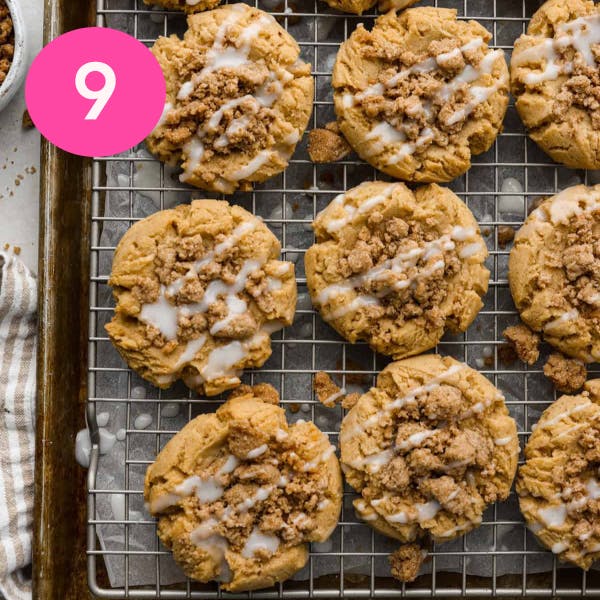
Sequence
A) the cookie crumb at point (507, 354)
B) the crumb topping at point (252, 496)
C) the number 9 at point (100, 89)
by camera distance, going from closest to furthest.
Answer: the crumb topping at point (252, 496) → the number 9 at point (100, 89) → the cookie crumb at point (507, 354)

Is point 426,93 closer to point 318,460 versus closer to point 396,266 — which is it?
point 396,266

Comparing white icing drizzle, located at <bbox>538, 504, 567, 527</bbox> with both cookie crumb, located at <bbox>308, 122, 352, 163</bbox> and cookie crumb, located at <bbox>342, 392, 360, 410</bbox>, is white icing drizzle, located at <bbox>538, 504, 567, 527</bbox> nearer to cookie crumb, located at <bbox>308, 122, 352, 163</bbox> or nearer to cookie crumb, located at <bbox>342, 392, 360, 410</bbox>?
cookie crumb, located at <bbox>342, 392, 360, 410</bbox>

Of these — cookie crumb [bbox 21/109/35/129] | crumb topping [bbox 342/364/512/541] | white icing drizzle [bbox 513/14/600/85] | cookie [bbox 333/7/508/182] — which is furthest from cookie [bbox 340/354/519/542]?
cookie crumb [bbox 21/109/35/129]

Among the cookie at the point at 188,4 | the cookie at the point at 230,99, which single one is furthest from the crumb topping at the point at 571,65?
the cookie at the point at 188,4

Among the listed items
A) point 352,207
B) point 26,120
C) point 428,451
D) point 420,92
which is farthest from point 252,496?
point 26,120

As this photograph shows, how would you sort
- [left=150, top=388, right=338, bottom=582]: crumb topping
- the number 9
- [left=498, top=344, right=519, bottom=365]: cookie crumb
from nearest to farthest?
1. [left=150, top=388, right=338, bottom=582]: crumb topping
2. the number 9
3. [left=498, top=344, right=519, bottom=365]: cookie crumb

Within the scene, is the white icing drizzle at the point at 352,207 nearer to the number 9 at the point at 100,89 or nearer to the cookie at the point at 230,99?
the cookie at the point at 230,99

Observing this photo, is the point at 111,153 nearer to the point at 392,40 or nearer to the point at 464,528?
the point at 392,40

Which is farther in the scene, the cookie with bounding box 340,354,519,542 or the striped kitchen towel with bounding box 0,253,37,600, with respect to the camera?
the striped kitchen towel with bounding box 0,253,37,600
